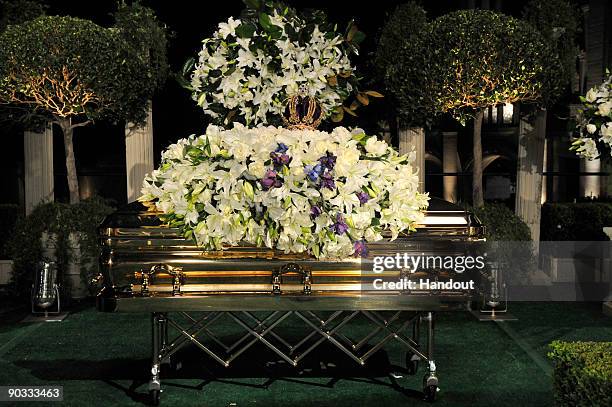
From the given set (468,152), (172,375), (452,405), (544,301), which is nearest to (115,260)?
(172,375)

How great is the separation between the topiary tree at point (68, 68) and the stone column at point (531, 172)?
4.47 meters

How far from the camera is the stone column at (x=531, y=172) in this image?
9305 mm

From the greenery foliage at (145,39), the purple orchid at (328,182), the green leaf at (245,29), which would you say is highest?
the greenery foliage at (145,39)

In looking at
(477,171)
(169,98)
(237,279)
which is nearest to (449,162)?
(477,171)

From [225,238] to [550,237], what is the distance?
6.41 metres

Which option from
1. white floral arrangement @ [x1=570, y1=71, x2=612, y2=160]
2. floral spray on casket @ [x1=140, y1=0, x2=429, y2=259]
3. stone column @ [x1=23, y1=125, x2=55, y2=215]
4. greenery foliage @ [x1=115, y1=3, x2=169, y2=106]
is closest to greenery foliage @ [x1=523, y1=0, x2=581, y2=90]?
white floral arrangement @ [x1=570, y1=71, x2=612, y2=160]

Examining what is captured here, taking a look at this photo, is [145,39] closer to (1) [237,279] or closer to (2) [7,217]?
(2) [7,217]

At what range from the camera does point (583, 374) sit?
3.28 metres

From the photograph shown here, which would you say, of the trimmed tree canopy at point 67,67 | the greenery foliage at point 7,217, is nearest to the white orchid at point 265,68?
the trimmed tree canopy at point 67,67

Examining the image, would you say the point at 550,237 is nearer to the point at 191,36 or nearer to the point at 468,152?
the point at 468,152

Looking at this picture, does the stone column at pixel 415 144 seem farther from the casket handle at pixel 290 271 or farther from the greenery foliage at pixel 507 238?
the casket handle at pixel 290 271

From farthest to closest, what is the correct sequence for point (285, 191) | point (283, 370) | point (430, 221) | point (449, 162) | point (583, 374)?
point (449, 162), point (283, 370), point (430, 221), point (285, 191), point (583, 374)

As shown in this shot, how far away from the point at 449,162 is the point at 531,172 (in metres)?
0.98

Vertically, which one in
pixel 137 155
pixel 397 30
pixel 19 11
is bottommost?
pixel 137 155
